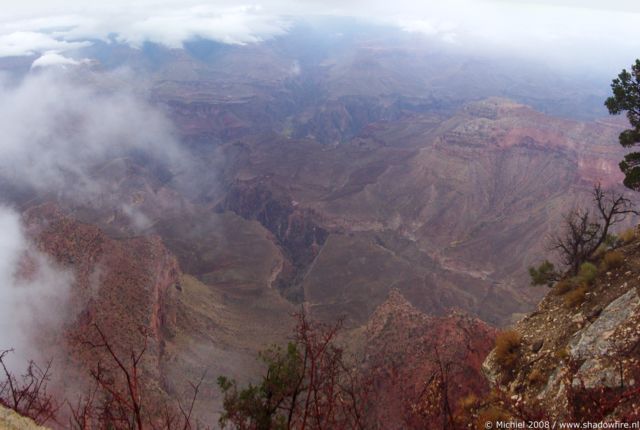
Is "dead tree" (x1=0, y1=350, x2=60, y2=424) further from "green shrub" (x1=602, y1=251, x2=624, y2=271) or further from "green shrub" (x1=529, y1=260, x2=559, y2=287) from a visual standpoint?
"green shrub" (x1=529, y1=260, x2=559, y2=287)

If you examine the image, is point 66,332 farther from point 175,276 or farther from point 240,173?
point 240,173

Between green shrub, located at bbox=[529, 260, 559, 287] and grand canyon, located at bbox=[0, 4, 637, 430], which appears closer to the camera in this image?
green shrub, located at bbox=[529, 260, 559, 287]

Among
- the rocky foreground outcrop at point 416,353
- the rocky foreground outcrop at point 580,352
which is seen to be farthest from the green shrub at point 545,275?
the rocky foreground outcrop at point 580,352

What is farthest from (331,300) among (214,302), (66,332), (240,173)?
(240,173)

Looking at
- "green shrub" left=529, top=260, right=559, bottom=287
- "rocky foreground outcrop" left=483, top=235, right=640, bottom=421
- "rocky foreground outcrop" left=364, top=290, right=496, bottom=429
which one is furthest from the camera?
"green shrub" left=529, top=260, right=559, bottom=287

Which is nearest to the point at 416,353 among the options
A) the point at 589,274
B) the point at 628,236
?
the point at 628,236

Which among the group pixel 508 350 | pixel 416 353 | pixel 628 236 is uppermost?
pixel 628 236

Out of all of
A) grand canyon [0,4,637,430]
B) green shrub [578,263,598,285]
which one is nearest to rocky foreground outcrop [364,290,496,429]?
grand canyon [0,4,637,430]

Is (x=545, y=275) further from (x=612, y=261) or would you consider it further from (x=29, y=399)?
(x=29, y=399)
